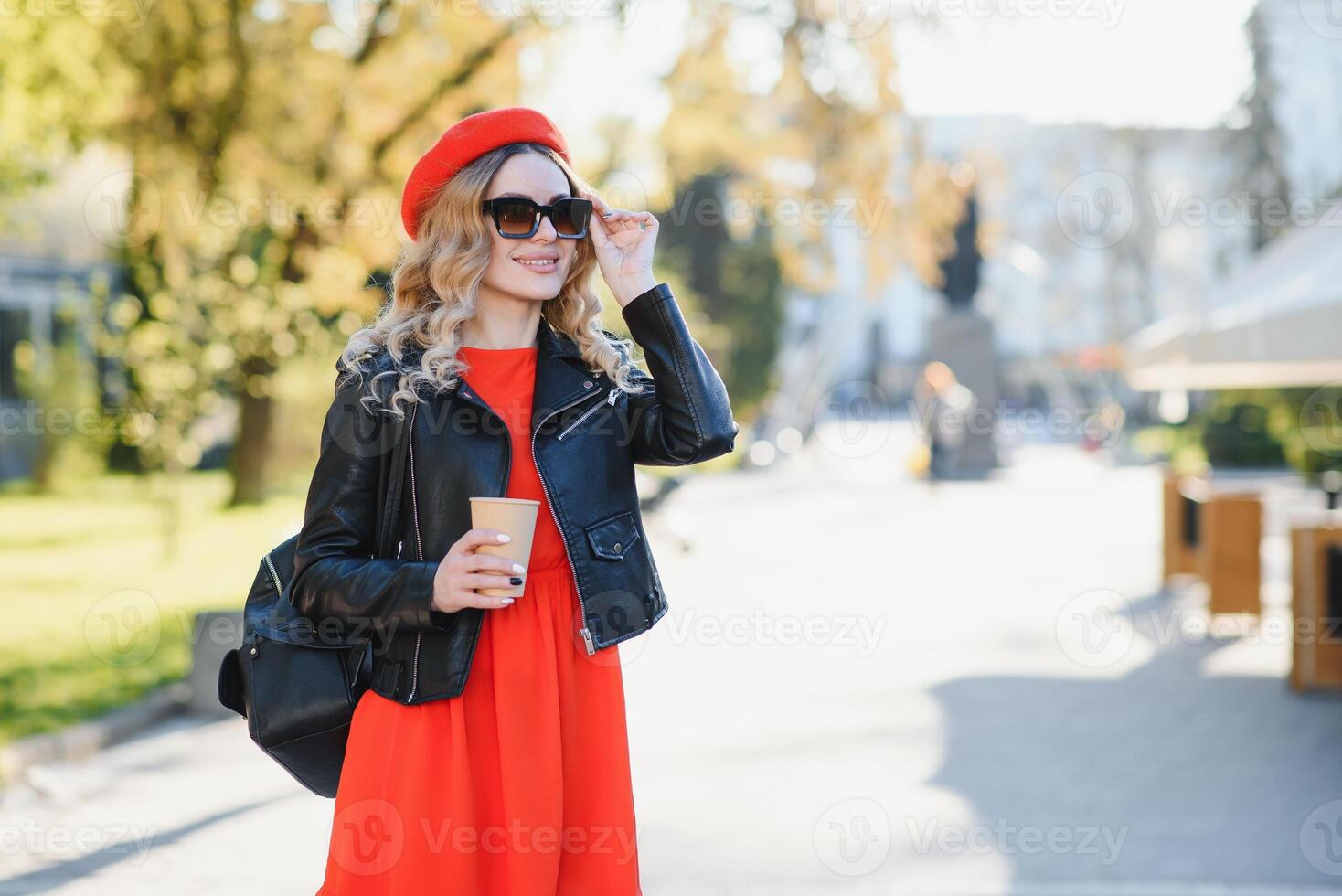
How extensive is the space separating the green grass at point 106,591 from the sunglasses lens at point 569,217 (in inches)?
208

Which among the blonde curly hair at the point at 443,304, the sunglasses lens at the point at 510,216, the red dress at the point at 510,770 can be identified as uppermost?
the sunglasses lens at the point at 510,216

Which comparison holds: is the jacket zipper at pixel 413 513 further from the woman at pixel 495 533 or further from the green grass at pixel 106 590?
the green grass at pixel 106 590

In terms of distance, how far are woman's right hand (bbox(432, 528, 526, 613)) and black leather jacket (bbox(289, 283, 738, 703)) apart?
58 mm

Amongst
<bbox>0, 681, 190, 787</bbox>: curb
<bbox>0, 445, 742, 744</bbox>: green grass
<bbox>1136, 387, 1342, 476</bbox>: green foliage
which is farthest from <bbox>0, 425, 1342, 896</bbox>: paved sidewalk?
<bbox>1136, 387, 1342, 476</bbox>: green foliage

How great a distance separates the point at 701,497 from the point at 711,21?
12.6m

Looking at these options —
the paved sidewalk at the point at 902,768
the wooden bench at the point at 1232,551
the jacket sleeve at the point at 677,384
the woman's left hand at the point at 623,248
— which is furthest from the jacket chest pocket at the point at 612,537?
the wooden bench at the point at 1232,551

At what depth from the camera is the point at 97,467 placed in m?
24.3

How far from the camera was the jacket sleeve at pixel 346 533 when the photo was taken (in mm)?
2252

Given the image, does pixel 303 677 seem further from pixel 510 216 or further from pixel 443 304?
pixel 510 216

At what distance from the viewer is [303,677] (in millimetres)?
2344

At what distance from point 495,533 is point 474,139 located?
0.78 m

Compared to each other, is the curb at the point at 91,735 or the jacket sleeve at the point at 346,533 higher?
the jacket sleeve at the point at 346,533

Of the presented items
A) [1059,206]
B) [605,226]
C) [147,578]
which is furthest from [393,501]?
[1059,206]

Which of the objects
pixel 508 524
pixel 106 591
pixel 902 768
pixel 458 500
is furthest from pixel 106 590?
pixel 508 524
